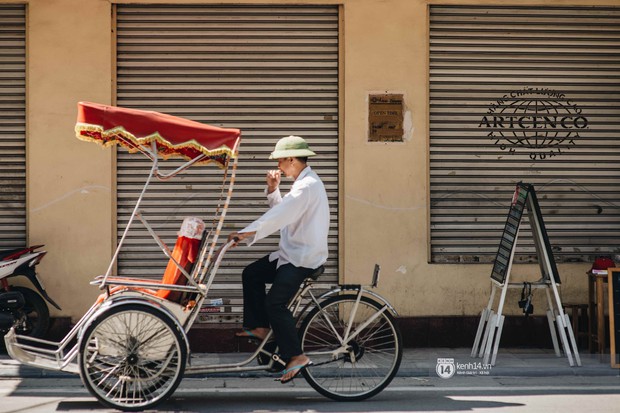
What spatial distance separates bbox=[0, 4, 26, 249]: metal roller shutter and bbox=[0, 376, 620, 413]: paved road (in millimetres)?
2309

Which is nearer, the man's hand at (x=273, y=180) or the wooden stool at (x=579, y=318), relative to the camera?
the man's hand at (x=273, y=180)

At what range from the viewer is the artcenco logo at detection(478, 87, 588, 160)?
399 inches

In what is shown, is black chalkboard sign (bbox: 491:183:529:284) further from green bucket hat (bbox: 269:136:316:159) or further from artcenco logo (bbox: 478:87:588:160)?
green bucket hat (bbox: 269:136:316:159)

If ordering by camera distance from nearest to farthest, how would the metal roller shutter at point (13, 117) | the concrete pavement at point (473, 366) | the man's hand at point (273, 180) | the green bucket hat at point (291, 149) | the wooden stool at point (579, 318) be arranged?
the green bucket hat at point (291, 149)
the man's hand at point (273, 180)
the concrete pavement at point (473, 366)
the wooden stool at point (579, 318)
the metal roller shutter at point (13, 117)

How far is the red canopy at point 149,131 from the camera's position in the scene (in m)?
6.76

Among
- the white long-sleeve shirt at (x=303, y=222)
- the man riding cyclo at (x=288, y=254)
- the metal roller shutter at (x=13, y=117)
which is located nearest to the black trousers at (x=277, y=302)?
the man riding cyclo at (x=288, y=254)

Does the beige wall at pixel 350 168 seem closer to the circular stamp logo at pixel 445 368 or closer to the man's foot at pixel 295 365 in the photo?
the circular stamp logo at pixel 445 368

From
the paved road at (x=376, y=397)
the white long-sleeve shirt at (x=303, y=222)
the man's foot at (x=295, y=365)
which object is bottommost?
the paved road at (x=376, y=397)

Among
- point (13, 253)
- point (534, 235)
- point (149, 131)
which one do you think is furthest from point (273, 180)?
point (13, 253)

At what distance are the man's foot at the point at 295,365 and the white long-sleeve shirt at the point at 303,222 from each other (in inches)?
29.6

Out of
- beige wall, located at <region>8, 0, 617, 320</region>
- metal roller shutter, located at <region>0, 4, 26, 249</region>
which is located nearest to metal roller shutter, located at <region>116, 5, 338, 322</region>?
beige wall, located at <region>8, 0, 617, 320</region>

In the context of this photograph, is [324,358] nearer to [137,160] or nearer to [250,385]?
[250,385]

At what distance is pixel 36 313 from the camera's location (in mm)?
9414

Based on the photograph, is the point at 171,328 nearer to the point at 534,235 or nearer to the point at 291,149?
the point at 291,149
